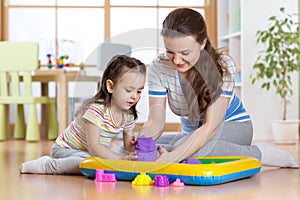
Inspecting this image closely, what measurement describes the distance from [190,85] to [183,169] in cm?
30

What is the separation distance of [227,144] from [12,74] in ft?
8.25

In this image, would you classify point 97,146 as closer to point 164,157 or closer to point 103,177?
point 103,177

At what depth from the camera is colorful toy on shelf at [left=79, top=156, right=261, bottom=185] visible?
2021 mm

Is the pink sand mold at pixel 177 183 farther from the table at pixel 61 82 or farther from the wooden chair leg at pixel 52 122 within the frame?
the wooden chair leg at pixel 52 122

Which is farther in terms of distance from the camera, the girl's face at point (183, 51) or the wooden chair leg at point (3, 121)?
the wooden chair leg at point (3, 121)

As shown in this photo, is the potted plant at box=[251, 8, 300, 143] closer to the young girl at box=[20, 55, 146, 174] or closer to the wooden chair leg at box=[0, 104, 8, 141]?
the wooden chair leg at box=[0, 104, 8, 141]

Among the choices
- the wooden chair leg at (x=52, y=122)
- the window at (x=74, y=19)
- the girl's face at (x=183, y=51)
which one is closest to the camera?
the girl's face at (x=183, y=51)

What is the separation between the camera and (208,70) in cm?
212

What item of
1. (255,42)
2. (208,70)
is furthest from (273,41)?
(208,70)

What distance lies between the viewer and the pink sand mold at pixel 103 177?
2.14 metres

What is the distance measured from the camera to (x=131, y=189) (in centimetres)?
198

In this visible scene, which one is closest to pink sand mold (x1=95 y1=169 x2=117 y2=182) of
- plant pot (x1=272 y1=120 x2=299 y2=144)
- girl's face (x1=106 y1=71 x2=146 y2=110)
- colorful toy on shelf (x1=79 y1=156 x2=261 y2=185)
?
colorful toy on shelf (x1=79 y1=156 x2=261 y2=185)

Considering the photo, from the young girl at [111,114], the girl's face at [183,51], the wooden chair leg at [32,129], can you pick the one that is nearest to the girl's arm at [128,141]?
the young girl at [111,114]

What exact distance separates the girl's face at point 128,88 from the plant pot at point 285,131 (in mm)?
2239
